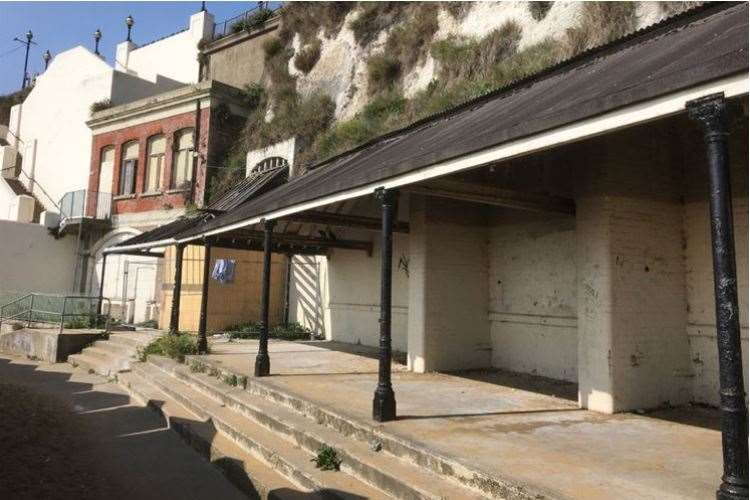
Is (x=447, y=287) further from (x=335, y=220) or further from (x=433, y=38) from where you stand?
(x=433, y=38)

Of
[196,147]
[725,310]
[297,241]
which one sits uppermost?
[196,147]

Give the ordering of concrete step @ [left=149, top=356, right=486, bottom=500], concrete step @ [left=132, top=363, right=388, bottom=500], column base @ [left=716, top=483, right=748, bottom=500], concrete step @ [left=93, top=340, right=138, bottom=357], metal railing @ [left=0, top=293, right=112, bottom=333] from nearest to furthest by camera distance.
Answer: column base @ [left=716, top=483, right=748, bottom=500]
concrete step @ [left=149, top=356, right=486, bottom=500]
concrete step @ [left=132, top=363, right=388, bottom=500]
concrete step @ [left=93, top=340, right=138, bottom=357]
metal railing @ [left=0, top=293, right=112, bottom=333]

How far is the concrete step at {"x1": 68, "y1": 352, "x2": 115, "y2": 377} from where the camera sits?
12170mm

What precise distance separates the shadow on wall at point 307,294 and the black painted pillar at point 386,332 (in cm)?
853

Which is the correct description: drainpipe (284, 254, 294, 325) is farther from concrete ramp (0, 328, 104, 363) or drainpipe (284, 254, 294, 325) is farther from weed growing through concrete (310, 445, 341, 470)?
weed growing through concrete (310, 445, 341, 470)

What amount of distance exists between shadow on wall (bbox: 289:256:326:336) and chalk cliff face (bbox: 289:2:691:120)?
6.26 metres

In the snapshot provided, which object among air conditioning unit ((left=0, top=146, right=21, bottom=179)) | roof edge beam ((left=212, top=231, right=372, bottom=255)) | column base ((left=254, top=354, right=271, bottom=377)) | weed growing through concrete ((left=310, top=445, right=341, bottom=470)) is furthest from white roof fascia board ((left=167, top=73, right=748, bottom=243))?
air conditioning unit ((left=0, top=146, right=21, bottom=179))

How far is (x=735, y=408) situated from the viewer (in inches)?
117

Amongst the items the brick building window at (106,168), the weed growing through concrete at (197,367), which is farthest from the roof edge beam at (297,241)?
the brick building window at (106,168)

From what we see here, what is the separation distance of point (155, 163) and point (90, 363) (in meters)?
10.7

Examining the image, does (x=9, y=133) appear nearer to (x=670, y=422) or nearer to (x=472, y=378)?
(x=472, y=378)

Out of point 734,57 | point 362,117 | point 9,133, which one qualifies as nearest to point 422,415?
point 734,57

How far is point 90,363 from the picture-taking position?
12891 mm

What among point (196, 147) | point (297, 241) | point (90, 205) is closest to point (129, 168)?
point (90, 205)
